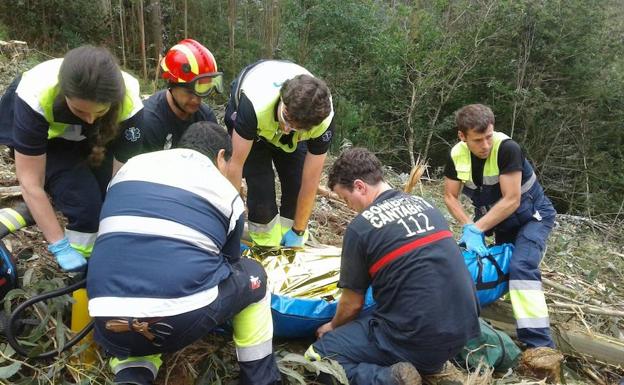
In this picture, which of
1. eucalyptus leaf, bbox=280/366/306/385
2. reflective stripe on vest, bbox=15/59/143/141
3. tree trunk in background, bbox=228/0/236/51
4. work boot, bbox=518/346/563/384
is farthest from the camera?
tree trunk in background, bbox=228/0/236/51

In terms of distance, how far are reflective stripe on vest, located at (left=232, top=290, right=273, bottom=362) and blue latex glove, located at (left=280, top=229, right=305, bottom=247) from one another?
Answer: 3.99 feet

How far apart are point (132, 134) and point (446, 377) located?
209 cm

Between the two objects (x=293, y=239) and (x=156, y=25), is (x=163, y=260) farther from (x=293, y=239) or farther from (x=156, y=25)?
(x=156, y=25)

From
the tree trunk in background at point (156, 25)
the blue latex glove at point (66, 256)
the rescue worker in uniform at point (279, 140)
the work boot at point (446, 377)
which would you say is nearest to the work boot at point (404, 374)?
the work boot at point (446, 377)

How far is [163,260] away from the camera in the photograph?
1.87 m

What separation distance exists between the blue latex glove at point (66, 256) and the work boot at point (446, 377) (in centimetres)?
185

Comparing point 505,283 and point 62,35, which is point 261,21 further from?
point 505,283

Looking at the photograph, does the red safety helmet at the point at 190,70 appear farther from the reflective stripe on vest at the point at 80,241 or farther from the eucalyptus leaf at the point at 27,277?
the eucalyptus leaf at the point at 27,277

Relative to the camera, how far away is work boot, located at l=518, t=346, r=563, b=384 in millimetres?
2697

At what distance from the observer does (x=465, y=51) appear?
47.7 ft

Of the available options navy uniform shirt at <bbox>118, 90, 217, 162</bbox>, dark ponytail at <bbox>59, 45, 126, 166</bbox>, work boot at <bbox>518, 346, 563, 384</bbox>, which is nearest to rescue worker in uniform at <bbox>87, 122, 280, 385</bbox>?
dark ponytail at <bbox>59, 45, 126, 166</bbox>

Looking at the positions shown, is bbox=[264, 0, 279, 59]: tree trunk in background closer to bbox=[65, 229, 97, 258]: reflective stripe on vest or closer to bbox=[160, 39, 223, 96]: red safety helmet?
bbox=[160, 39, 223, 96]: red safety helmet

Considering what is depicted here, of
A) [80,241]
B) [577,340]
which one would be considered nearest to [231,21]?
[80,241]

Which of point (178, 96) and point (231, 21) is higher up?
point (178, 96)
